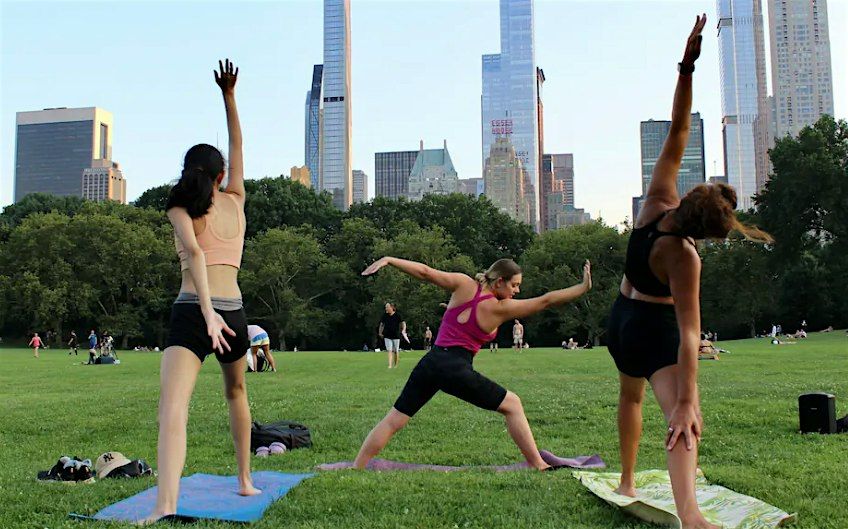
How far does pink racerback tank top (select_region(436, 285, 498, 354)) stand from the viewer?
257 inches

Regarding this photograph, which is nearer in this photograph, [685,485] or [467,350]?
[685,485]

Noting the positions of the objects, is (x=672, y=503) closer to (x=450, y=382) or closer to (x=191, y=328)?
(x=450, y=382)

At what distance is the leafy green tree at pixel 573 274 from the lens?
2318 inches

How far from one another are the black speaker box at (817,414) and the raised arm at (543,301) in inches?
170

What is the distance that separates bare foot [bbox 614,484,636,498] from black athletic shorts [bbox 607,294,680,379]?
1.09m

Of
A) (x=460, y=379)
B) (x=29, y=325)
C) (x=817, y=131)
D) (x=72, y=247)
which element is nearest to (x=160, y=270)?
(x=72, y=247)

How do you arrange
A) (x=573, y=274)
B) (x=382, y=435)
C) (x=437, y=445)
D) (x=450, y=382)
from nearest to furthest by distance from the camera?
(x=450, y=382) < (x=382, y=435) < (x=437, y=445) < (x=573, y=274)

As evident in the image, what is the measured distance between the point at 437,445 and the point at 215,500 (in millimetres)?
3754

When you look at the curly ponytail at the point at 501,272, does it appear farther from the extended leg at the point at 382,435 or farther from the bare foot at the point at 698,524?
the bare foot at the point at 698,524

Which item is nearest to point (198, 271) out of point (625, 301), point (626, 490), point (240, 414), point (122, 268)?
point (240, 414)

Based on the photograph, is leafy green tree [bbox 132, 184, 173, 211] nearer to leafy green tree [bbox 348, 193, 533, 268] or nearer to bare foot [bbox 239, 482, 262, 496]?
leafy green tree [bbox 348, 193, 533, 268]

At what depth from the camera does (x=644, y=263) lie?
14.5 feet

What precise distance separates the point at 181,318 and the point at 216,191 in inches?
39.9

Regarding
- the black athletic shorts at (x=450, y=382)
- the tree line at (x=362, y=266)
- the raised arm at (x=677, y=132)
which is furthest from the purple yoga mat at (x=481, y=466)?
the tree line at (x=362, y=266)
